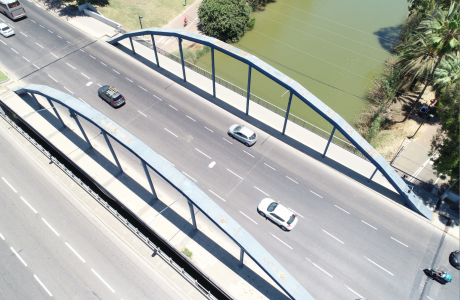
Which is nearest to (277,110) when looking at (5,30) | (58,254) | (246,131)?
(246,131)

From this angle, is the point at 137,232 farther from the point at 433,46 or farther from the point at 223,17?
the point at 223,17

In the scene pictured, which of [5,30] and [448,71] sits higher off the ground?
[448,71]

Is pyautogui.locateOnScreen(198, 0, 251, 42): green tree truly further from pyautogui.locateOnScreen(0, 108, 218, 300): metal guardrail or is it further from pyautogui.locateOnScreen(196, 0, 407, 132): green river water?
pyautogui.locateOnScreen(0, 108, 218, 300): metal guardrail

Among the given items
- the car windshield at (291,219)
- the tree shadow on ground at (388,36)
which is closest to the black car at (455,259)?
the car windshield at (291,219)

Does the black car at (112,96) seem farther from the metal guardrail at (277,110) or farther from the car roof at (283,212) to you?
the car roof at (283,212)

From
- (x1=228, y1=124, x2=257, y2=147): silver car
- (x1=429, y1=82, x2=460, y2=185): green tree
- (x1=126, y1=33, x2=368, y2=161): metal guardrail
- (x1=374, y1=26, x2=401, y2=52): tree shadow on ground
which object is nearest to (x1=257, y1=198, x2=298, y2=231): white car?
(x1=228, y1=124, x2=257, y2=147): silver car

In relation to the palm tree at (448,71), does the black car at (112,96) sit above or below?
below

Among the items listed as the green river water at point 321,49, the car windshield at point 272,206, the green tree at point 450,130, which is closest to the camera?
the green tree at point 450,130

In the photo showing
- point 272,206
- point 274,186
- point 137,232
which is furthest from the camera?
point 274,186
